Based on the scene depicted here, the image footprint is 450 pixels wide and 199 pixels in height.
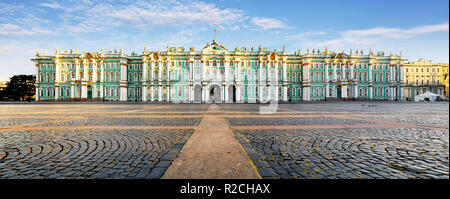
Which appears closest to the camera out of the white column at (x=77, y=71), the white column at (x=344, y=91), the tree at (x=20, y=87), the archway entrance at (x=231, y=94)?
the archway entrance at (x=231, y=94)

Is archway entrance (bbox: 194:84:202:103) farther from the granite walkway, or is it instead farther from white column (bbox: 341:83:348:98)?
the granite walkway

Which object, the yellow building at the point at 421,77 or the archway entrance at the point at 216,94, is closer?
the archway entrance at the point at 216,94

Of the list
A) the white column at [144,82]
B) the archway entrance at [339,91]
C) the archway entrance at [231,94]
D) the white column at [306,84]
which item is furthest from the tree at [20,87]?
the archway entrance at [339,91]

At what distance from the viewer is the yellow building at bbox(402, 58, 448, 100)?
57125 millimetres

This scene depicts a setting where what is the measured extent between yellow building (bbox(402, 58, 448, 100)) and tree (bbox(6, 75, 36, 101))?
115 m

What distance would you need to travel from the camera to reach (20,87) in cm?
5722

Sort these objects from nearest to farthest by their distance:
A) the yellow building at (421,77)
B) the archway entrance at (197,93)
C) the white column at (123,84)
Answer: the archway entrance at (197,93)
the white column at (123,84)
the yellow building at (421,77)

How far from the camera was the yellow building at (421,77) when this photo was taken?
187ft

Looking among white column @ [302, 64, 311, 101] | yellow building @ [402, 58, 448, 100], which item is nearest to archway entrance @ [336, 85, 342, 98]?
white column @ [302, 64, 311, 101]

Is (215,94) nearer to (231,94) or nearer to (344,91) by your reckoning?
(231,94)

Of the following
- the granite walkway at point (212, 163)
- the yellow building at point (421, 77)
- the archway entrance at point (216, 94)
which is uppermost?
the yellow building at point (421, 77)

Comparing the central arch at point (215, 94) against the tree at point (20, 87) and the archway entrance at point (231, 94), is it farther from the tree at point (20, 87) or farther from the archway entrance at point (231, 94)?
the tree at point (20, 87)

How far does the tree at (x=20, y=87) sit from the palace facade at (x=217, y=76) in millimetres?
15646

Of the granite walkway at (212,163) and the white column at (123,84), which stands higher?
the white column at (123,84)
